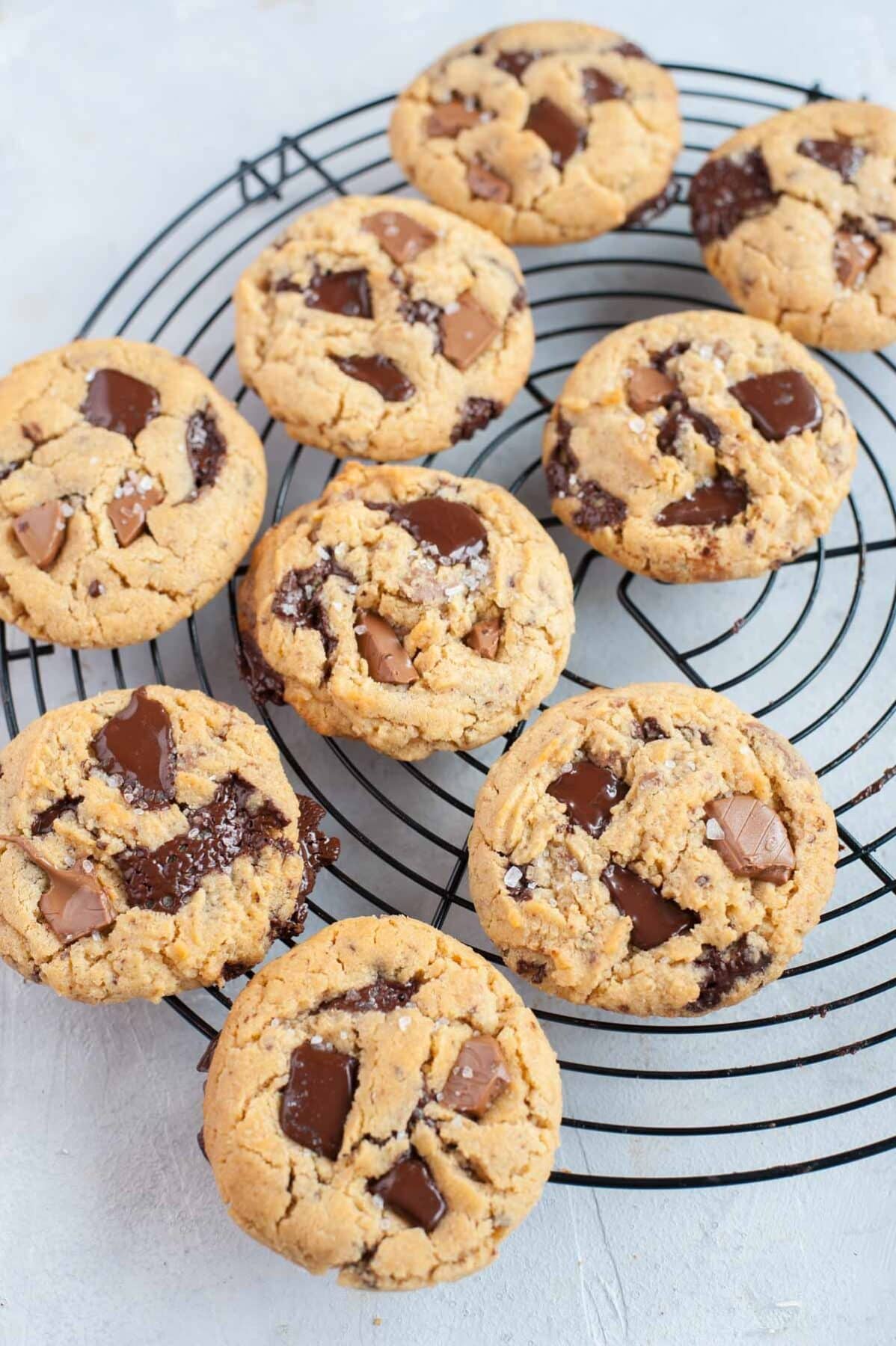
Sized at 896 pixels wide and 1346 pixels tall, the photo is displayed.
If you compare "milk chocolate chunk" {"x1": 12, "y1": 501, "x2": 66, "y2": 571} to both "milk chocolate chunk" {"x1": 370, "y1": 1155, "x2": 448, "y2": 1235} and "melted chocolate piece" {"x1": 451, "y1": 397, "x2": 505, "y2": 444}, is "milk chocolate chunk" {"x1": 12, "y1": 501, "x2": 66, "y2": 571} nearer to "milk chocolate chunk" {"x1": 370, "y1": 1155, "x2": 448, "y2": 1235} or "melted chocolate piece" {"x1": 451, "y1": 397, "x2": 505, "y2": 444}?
"melted chocolate piece" {"x1": 451, "y1": 397, "x2": 505, "y2": 444}

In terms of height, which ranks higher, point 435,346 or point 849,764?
point 435,346

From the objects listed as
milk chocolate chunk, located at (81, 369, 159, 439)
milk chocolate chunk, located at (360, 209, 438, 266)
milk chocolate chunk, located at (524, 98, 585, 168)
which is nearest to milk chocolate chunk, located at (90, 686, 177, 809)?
milk chocolate chunk, located at (81, 369, 159, 439)

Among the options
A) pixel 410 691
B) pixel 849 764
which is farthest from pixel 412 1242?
pixel 849 764

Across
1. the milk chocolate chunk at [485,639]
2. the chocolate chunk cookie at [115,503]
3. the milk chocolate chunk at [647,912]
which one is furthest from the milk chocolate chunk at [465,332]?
the milk chocolate chunk at [647,912]

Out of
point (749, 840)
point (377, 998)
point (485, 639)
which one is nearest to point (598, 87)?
point (485, 639)

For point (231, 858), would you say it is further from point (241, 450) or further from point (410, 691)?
point (241, 450)

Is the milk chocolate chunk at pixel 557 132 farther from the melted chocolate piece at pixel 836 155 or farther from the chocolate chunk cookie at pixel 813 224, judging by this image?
the melted chocolate piece at pixel 836 155
